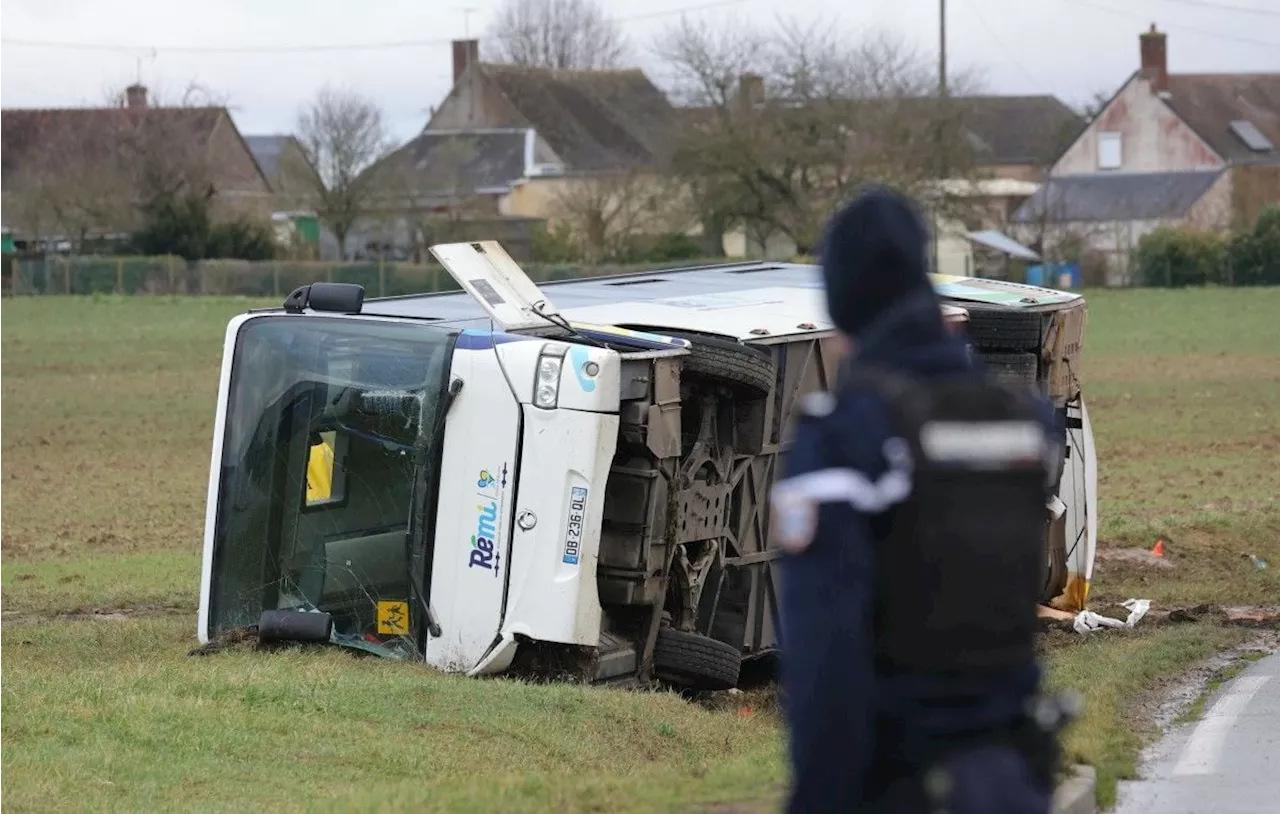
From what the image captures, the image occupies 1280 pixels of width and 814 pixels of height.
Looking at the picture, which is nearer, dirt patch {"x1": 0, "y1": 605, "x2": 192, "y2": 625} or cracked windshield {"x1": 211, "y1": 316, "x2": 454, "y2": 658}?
cracked windshield {"x1": 211, "y1": 316, "x2": 454, "y2": 658}

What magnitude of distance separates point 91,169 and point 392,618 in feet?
198

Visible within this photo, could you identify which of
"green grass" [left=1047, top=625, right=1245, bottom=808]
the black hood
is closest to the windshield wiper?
"green grass" [left=1047, top=625, right=1245, bottom=808]

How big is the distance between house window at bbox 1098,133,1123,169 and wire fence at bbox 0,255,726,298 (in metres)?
35.4

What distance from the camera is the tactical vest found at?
3.44 m

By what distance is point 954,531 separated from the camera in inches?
135

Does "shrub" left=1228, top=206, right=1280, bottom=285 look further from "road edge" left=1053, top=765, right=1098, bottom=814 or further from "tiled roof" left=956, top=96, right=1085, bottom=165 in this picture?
"road edge" left=1053, top=765, right=1098, bottom=814

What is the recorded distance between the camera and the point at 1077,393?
13.4 m

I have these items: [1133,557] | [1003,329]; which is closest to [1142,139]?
[1133,557]

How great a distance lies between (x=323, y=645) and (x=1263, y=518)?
9.68 meters

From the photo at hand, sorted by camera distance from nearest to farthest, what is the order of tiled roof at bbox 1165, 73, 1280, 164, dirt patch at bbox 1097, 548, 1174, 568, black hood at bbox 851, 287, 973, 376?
black hood at bbox 851, 287, 973, 376
dirt patch at bbox 1097, 548, 1174, 568
tiled roof at bbox 1165, 73, 1280, 164

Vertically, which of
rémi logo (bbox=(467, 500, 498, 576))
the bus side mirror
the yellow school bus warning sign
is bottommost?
the yellow school bus warning sign

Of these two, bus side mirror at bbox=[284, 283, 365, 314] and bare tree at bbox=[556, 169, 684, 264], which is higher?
bare tree at bbox=[556, 169, 684, 264]

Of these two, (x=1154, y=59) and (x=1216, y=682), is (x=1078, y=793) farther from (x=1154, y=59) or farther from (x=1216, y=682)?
(x=1154, y=59)

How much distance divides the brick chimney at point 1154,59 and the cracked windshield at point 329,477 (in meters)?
81.7
